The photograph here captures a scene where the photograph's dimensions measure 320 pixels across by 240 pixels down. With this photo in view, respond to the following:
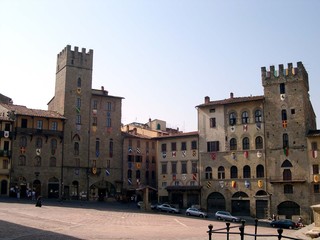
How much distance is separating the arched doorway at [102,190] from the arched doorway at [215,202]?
15921mm

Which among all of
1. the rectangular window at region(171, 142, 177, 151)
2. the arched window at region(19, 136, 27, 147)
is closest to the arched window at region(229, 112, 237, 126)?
the rectangular window at region(171, 142, 177, 151)

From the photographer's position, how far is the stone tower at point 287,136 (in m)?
57.4

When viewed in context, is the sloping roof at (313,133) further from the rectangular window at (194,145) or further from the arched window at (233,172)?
the rectangular window at (194,145)

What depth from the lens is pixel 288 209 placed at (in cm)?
5791

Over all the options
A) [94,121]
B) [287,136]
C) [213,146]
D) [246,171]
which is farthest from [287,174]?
[94,121]

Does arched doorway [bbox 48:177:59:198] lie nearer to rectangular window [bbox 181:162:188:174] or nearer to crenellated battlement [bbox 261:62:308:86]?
rectangular window [bbox 181:162:188:174]

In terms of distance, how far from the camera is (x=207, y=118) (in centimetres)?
6631

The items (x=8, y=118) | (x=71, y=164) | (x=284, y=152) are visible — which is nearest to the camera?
(x=284, y=152)

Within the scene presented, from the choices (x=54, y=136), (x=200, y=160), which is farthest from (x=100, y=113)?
(x=200, y=160)

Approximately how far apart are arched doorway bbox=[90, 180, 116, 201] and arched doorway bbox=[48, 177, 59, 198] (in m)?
5.65

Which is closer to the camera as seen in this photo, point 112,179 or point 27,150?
point 27,150

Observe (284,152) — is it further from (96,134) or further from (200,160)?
(96,134)

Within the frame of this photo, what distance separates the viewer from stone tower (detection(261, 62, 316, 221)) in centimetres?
5738

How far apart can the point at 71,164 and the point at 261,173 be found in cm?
2758
